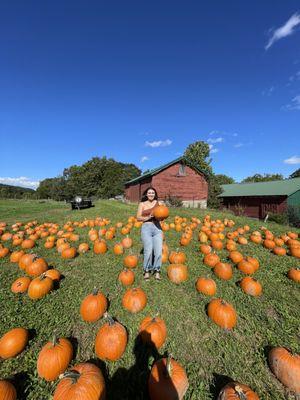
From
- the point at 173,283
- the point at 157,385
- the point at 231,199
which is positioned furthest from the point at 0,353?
the point at 231,199

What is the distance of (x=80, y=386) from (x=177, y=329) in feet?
5.43

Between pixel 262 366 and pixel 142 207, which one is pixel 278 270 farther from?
pixel 142 207

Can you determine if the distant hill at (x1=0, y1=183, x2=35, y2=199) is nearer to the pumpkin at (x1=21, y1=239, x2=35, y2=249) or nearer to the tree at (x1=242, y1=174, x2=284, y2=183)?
the pumpkin at (x1=21, y1=239, x2=35, y2=249)

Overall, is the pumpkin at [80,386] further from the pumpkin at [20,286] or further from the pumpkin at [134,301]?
the pumpkin at [20,286]

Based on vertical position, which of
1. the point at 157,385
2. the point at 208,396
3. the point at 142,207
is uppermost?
the point at 142,207

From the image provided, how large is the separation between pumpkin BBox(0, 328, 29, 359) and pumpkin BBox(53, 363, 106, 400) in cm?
112

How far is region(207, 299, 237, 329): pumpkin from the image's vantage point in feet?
10.7

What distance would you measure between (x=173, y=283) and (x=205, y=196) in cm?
2730

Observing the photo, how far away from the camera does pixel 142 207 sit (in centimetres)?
446

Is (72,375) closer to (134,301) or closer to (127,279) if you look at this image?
(134,301)

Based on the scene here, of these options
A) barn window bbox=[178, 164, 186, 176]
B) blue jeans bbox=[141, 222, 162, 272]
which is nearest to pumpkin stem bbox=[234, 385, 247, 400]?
blue jeans bbox=[141, 222, 162, 272]

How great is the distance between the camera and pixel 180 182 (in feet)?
94.9

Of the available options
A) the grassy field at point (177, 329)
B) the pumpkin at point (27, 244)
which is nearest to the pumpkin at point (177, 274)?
the grassy field at point (177, 329)

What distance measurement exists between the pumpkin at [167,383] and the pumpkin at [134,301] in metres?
1.30
